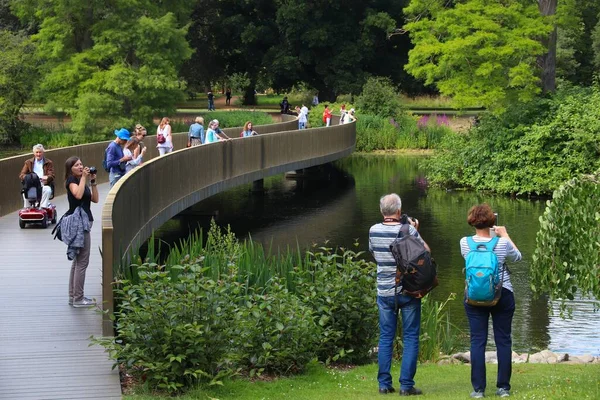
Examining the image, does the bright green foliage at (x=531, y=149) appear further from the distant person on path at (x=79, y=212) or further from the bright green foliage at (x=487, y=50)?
the distant person on path at (x=79, y=212)

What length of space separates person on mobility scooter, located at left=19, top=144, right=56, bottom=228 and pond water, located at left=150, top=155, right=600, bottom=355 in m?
4.33

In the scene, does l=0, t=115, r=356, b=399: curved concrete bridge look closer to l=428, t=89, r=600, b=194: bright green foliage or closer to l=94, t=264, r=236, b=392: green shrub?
l=94, t=264, r=236, b=392: green shrub

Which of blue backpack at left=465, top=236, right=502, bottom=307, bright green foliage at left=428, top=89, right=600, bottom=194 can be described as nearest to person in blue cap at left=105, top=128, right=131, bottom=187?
blue backpack at left=465, top=236, right=502, bottom=307

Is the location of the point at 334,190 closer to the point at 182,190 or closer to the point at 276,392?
the point at 182,190

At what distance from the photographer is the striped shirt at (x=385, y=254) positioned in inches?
361

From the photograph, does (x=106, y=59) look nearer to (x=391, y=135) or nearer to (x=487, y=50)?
(x=391, y=135)

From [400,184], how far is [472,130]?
363 cm

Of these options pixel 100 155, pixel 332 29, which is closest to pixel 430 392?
pixel 100 155

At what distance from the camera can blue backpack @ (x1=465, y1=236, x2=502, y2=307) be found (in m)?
8.67

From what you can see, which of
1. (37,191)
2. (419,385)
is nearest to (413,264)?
(419,385)

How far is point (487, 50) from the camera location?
Result: 116 ft

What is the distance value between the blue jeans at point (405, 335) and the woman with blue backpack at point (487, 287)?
0.50 m

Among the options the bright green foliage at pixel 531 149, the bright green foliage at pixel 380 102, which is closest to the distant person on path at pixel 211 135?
the bright green foliage at pixel 531 149

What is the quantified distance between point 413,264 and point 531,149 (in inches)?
1060
